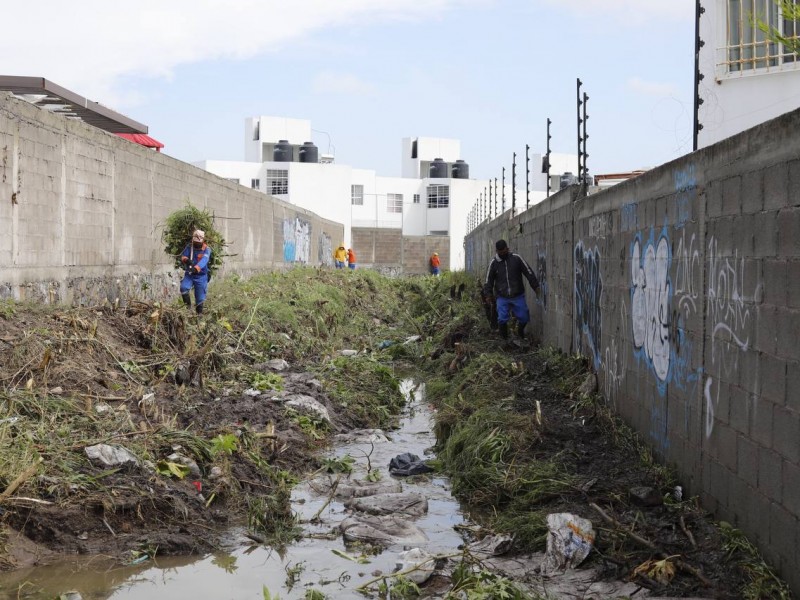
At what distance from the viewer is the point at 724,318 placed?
4.88m

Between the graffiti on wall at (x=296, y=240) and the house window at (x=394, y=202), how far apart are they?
30.3 metres

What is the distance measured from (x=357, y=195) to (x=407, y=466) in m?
56.4

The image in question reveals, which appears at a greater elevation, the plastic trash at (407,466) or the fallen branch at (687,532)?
the fallen branch at (687,532)

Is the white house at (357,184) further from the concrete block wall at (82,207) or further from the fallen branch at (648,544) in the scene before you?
the fallen branch at (648,544)

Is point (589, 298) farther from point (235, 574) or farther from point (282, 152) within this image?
point (282, 152)

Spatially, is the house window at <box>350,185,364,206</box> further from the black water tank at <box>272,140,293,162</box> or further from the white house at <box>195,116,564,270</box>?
the black water tank at <box>272,140,293,162</box>

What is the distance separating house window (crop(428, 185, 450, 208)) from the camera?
61.7 m

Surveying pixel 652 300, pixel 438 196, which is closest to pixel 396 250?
pixel 438 196

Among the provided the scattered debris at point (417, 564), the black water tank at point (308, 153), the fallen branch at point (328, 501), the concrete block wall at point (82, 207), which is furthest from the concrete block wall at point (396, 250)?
the scattered debris at point (417, 564)

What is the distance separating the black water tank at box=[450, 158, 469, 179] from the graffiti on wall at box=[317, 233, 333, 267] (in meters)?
28.4

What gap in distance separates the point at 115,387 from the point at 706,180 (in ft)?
17.3

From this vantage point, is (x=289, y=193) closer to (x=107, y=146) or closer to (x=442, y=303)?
(x=442, y=303)

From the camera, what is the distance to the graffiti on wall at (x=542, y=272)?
12578 mm

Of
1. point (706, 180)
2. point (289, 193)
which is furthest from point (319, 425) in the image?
point (289, 193)
